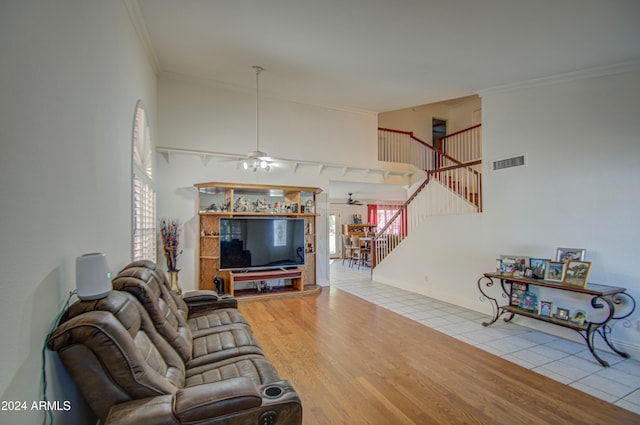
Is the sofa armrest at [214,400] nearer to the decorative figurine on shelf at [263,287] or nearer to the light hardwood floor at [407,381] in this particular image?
the light hardwood floor at [407,381]

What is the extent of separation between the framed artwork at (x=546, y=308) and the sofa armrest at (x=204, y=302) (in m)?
3.72

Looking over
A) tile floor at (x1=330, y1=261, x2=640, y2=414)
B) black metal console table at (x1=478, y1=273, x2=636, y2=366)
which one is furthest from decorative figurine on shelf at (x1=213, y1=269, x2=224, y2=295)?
black metal console table at (x1=478, y1=273, x2=636, y2=366)

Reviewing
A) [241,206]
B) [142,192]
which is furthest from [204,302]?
[241,206]

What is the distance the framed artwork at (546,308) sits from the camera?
3554mm

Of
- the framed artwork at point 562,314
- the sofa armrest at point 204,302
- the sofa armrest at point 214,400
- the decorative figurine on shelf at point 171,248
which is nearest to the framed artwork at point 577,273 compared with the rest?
the framed artwork at point 562,314

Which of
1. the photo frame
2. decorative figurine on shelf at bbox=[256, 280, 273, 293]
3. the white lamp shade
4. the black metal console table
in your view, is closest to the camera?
the white lamp shade

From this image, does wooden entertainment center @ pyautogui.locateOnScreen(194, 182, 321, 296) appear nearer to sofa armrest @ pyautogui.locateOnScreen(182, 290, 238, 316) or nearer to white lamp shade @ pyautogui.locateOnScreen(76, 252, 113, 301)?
sofa armrest @ pyautogui.locateOnScreen(182, 290, 238, 316)

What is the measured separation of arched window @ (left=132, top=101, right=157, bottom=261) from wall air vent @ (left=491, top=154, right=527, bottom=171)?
4.88 meters

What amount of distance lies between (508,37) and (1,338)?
14.8 feet

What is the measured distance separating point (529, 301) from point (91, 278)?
180 inches

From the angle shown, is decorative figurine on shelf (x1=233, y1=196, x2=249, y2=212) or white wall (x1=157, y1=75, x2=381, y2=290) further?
decorative figurine on shelf (x1=233, y1=196, x2=249, y2=212)

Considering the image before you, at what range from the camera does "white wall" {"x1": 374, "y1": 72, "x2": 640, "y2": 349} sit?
3316 millimetres

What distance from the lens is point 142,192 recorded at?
12.1ft

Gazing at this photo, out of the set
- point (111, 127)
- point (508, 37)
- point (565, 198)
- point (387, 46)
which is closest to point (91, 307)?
point (111, 127)
